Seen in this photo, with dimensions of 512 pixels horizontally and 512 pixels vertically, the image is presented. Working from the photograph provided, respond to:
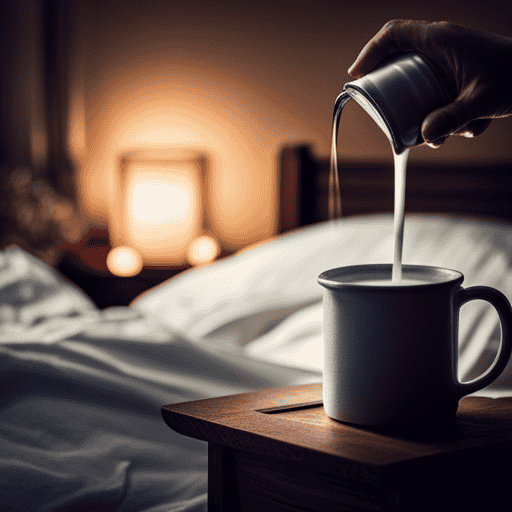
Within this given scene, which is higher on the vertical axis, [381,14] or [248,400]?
[381,14]

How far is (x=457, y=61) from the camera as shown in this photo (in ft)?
1.83

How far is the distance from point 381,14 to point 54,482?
1942 mm

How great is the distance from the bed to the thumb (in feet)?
1.33

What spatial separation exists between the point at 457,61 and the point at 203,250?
6.23 feet

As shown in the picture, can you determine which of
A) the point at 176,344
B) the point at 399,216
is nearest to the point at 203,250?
the point at 176,344

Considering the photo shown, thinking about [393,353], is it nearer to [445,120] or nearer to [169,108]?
[445,120]

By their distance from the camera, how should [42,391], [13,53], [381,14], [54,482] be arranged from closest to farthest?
[54,482] < [42,391] < [381,14] < [13,53]

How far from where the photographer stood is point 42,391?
899mm

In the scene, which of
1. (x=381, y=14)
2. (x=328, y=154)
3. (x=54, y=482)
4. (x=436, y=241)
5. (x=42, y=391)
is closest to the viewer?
(x=54, y=482)

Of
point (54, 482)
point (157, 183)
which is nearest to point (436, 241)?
point (54, 482)

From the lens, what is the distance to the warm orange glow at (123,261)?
2.40 metres

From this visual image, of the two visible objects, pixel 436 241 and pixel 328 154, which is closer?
pixel 436 241

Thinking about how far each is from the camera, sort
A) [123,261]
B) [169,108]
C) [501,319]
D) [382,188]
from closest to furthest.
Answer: [501,319] → [382,188] → [123,261] → [169,108]

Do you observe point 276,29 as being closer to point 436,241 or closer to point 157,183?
point 157,183
